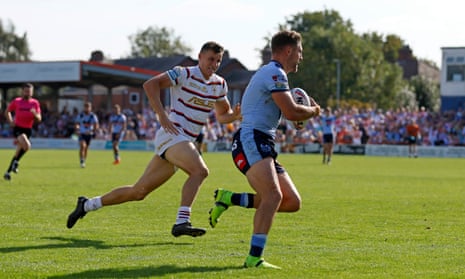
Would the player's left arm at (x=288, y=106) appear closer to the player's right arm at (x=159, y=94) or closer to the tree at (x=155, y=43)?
the player's right arm at (x=159, y=94)

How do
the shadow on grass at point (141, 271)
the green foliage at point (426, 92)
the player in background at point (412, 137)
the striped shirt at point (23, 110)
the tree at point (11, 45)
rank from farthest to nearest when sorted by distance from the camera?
the tree at point (11, 45), the green foliage at point (426, 92), the player in background at point (412, 137), the striped shirt at point (23, 110), the shadow on grass at point (141, 271)

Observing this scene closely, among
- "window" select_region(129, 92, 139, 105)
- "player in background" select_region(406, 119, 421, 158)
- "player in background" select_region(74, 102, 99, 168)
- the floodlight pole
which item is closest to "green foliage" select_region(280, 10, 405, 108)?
the floodlight pole

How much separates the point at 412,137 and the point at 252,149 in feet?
124

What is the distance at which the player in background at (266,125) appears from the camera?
7594 millimetres

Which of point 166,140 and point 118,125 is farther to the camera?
point 118,125

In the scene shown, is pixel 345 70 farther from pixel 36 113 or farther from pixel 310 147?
pixel 36 113

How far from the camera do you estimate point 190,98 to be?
958 cm

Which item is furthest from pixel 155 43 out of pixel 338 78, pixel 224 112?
pixel 224 112

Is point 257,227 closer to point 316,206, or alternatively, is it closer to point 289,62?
point 289,62

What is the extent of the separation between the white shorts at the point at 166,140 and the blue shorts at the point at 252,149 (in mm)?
1656

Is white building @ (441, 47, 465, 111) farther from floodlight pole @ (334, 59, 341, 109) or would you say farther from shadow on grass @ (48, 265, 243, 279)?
shadow on grass @ (48, 265, 243, 279)

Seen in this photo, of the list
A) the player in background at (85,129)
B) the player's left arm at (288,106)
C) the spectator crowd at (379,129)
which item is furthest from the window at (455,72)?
the player's left arm at (288,106)

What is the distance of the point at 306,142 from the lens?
5062 centimetres

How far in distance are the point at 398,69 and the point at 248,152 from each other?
94.4 meters
